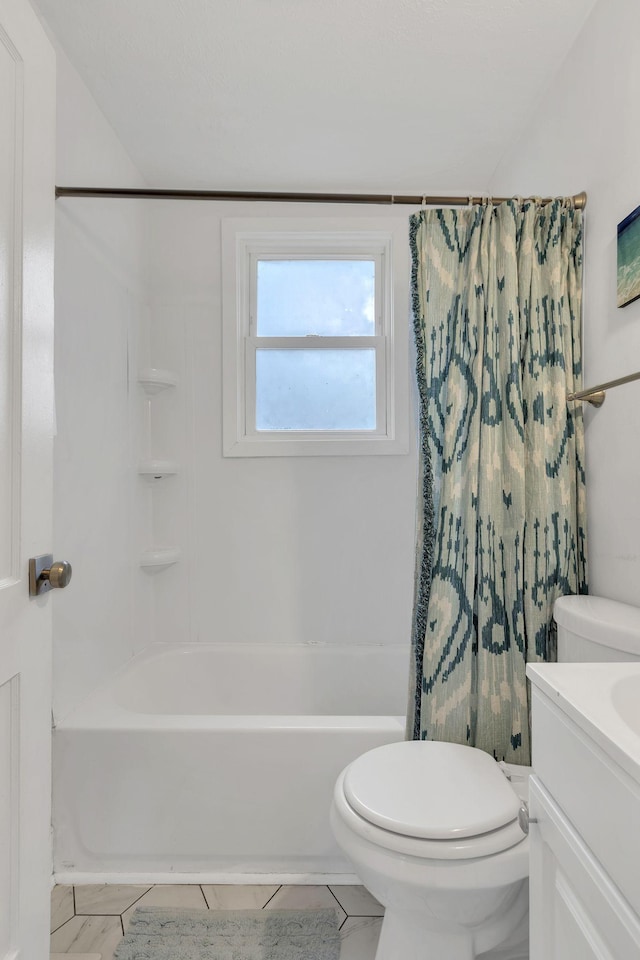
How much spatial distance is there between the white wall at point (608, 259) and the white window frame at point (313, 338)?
91 centimetres

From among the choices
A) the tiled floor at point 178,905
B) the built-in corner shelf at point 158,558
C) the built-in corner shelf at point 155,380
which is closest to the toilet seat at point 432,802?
the tiled floor at point 178,905

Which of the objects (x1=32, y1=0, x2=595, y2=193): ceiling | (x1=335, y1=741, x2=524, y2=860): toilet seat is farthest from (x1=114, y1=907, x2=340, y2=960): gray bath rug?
(x1=32, y1=0, x2=595, y2=193): ceiling

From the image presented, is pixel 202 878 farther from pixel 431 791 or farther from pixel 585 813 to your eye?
pixel 585 813

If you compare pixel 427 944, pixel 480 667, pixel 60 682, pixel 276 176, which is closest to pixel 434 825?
pixel 427 944

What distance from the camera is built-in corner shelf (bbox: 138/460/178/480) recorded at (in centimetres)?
230

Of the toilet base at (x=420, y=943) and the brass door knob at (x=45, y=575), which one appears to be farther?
the toilet base at (x=420, y=943)

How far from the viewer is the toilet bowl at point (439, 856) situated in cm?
104

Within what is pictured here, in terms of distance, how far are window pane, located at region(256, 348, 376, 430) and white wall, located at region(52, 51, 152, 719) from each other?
0.54m

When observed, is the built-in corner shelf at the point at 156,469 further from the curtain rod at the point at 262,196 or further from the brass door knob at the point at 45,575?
the brass door knob at the point at 45,575

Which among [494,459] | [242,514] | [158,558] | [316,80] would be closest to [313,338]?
[242,514]

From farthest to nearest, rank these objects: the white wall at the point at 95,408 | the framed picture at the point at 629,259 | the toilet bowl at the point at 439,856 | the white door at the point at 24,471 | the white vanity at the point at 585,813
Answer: the white wall at the point at 95,408 < the framed picture at the point at 629,259 < the toilet bowl at the point at 439,856 < the white door at the point at 24,471 < the white vanity at the point at 585,813

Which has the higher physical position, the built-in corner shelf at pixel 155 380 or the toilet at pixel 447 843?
the built-in corner shelf at pixel 155 380

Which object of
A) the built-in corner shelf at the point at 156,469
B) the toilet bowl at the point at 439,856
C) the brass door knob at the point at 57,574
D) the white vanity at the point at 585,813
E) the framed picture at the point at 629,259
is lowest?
the toilet bowl at the point at 439,856

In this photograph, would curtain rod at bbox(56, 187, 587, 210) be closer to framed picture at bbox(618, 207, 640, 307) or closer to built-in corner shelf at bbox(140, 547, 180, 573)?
framed picture at bbox(618, 207, 640, 307)
